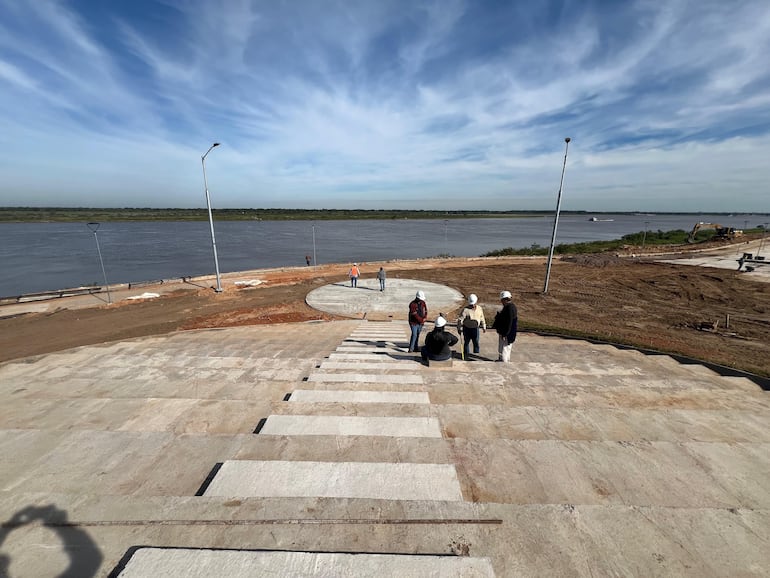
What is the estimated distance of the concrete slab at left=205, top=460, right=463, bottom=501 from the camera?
2883 millimetres

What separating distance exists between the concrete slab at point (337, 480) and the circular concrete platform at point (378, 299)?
12.1 m

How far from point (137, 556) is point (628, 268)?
37.8 meters

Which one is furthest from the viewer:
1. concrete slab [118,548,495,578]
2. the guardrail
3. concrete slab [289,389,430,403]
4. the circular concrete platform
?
the guardrail

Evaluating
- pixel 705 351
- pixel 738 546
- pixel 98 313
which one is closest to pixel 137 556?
pixel 738 546

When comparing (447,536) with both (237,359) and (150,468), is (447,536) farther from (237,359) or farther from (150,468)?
(237,359)

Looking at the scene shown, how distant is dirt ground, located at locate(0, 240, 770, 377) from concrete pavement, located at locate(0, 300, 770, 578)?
6631mm

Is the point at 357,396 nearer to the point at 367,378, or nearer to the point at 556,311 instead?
the point at 367,378

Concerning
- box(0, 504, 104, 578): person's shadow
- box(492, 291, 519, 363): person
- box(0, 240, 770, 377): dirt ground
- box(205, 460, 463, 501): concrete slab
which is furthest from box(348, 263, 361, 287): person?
box(0, 504, 104, 578): person's shadow

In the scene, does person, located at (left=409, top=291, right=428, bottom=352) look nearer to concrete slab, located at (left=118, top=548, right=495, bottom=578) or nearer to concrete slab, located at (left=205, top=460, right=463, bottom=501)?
concrete slab, located at (left=205, top=460, right=463, bottom=501)

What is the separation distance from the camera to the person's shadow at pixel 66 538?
2.19 metres

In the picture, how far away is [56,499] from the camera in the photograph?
9.25ft

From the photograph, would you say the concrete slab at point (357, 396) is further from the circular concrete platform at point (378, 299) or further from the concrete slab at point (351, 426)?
the circular concrete platform at point (378, 299)

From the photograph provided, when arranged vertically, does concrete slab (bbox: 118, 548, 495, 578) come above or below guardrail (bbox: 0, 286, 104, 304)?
above

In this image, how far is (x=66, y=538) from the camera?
238cm
